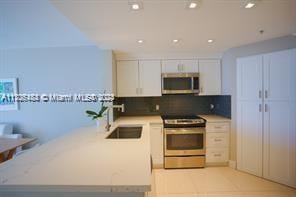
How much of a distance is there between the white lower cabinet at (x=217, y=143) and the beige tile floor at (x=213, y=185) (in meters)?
0.18

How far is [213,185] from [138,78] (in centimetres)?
230

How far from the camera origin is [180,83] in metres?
3.97

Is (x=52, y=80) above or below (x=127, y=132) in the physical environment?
above

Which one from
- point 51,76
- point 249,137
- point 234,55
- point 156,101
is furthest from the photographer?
point 156,101

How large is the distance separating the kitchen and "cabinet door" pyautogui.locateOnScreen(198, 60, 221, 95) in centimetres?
2

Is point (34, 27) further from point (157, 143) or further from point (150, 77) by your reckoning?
point (157, 143)

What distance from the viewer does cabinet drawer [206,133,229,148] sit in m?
3.68

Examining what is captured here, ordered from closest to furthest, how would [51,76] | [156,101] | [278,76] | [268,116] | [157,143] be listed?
[278,76] < [268,116] < [157,143] < [51,76] < [156,101]

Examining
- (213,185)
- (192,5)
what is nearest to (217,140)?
(213,185)

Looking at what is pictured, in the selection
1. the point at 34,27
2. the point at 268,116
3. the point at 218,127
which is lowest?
the point at 218,127

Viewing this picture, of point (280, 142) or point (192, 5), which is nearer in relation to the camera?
point (192, 5)

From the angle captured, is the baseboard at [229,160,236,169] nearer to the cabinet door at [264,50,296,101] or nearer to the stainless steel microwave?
the cabinet door at [264,50,296,101]

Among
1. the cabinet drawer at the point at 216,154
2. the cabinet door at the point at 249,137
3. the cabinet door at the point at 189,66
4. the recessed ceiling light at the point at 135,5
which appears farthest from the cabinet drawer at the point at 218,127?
the recessed ceiling light at the point at 135,5

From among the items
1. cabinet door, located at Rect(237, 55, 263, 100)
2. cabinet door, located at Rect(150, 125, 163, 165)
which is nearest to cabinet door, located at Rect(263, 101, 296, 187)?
cabinet door, located at Rect(237, 55, 263, 100)
